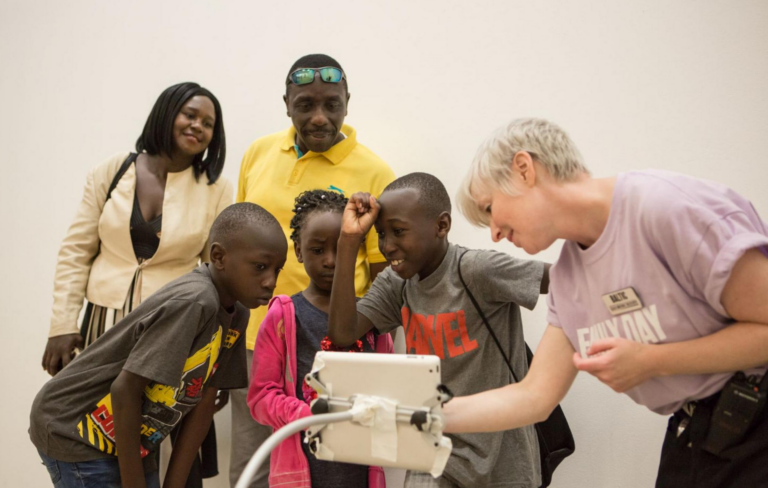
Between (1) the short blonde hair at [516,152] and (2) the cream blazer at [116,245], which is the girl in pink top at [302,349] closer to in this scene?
(2) the cream blazer at [116,245]

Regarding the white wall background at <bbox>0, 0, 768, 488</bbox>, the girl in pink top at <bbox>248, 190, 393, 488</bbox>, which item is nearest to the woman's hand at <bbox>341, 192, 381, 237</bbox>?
the girl in pink top at <bbox>248, 190, 393, 488</bbox>

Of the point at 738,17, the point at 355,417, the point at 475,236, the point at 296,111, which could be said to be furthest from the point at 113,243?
the point at 738,17

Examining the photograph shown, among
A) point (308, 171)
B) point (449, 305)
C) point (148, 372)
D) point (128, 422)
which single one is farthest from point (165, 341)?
point (308, 171)

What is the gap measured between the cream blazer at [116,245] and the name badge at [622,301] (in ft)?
5.28

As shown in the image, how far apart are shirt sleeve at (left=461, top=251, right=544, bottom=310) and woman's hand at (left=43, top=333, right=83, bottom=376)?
1454 millimetres

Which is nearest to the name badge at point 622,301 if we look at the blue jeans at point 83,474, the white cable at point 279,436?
the white cable at point 279,436

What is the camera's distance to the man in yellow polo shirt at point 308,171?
2209 mm

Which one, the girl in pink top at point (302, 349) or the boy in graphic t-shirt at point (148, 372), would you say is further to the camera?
the girl in pink top at point (302, 349)

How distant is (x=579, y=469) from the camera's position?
231 cm

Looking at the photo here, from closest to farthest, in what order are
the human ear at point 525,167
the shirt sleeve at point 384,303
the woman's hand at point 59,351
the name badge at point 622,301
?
the name badge at point 622,301 → the human ear at point 525,167 → the shirt sleeve at point 384,303 → the woman's hand at point 59,351

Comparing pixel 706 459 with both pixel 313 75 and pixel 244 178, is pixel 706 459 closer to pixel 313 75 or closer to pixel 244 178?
pixel 313 75

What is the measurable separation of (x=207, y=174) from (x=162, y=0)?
110 cm

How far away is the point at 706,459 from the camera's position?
46.2 inches

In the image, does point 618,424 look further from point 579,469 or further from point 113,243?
point 113,243
